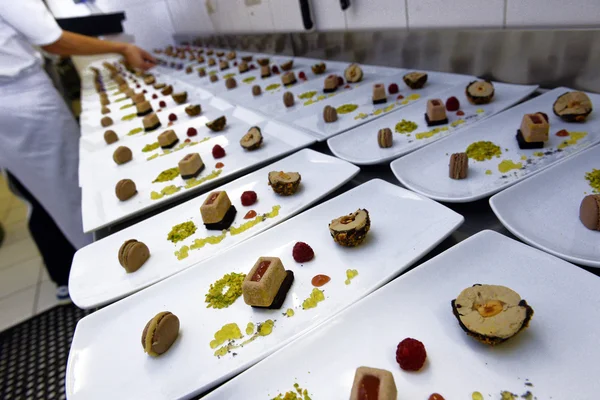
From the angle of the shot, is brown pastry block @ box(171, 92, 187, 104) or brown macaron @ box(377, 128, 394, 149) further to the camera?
brown pastry block @ box(171, 92, 187, 104)

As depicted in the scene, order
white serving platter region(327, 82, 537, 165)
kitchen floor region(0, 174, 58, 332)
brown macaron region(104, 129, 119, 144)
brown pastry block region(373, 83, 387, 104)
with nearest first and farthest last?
1. white serving platter region(327, 82, 537, 165)
2. brown pastry block region(373, 83, 387, 104)
3. brown macaron region(104, 129, 119, 144)
4. kitchen floor region(0, 174, 58, 332)

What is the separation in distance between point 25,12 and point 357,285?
8.19 feet

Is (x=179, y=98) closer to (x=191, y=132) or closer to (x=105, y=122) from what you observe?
(x=105, y=122)

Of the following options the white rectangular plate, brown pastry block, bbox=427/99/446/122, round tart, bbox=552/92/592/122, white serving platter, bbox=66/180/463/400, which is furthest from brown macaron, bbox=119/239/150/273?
round tart, bbox=552/92/592/122

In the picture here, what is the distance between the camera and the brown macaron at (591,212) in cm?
81

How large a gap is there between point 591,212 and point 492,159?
15.1 inches

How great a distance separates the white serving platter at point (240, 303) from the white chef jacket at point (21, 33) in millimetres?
2112

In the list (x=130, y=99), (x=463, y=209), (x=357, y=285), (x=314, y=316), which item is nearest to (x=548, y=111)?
(x=463, y=209)

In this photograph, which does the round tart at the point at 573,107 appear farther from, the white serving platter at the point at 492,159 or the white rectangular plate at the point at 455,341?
the white rectangular plate at the point at 455,341

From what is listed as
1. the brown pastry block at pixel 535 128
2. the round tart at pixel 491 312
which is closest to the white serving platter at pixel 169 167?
the brown pastry block at pixel 535 128

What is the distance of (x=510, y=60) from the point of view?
1562 millimetres

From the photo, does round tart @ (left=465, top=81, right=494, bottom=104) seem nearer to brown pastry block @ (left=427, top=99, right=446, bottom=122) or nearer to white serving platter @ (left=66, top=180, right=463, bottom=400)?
brown pastry block @ (left=427, top=99, right=446, bottom=122)

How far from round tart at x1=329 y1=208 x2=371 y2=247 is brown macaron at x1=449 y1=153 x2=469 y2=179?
33cm

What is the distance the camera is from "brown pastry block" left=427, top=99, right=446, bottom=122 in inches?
55.8
